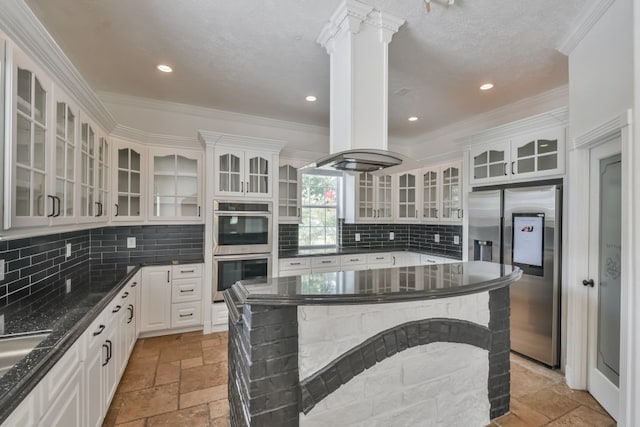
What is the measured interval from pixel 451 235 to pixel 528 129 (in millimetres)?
2030

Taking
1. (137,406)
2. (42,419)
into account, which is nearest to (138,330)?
(137,406)

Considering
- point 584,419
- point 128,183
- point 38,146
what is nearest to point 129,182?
point 128,183

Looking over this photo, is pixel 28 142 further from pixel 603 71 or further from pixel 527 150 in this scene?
pixel 527 150

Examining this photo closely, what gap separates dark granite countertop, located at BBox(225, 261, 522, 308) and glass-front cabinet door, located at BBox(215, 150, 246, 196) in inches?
92.4

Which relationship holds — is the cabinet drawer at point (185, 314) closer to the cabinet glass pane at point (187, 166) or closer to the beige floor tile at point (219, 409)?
the beige floor tile at point (219, 409)

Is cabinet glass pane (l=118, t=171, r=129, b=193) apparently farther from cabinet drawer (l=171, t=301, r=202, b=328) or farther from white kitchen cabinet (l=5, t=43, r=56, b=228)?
white kitchen cabinet (l=5, t=43, r=56, b=228)

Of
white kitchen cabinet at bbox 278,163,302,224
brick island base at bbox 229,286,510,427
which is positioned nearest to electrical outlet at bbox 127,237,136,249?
white kitchen cabinet at bbox 278,163,302,224

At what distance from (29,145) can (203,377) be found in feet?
7.29

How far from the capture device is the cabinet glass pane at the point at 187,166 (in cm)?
386

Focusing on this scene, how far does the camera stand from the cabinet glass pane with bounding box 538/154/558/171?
9.56 feet

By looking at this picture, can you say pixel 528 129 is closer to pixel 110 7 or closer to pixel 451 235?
pixel 451 235

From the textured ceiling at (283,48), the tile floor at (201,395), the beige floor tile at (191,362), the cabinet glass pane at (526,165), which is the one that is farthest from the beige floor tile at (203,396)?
the cabinet glass pane at (526,165)

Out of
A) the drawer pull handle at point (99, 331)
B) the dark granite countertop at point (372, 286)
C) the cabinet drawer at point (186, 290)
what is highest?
the dark granite countertop at point (372, 286)

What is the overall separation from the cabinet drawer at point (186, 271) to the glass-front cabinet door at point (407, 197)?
3.32 m
